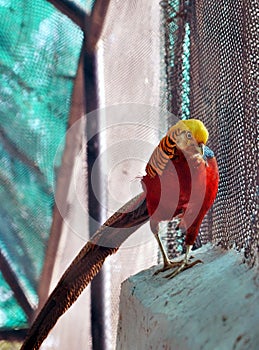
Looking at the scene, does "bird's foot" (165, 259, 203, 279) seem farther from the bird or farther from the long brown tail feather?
the long brown tail feather

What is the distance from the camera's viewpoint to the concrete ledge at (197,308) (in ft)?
1.78

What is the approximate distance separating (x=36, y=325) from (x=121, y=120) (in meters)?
0.59

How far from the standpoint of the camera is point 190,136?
0.74 m

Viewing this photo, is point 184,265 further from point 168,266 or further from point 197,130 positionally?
point 197,130

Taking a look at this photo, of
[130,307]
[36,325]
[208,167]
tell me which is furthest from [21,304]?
[208,167]

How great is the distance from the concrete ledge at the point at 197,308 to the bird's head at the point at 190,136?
168 mm

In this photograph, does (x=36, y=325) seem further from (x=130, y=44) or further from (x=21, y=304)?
(x=130, y=44)

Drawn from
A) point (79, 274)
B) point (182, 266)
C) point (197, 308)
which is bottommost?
point (79, 274)


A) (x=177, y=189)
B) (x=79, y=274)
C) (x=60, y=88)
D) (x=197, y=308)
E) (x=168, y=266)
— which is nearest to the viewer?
(x=197, y=308)

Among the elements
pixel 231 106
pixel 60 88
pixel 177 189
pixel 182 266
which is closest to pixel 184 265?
pixel 182 266

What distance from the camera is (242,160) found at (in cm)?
81

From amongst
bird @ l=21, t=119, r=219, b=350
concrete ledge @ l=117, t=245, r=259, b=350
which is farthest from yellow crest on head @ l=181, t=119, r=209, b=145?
concrete ledge @ l=117, t=245, r=259, b=350

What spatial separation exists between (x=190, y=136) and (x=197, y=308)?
0.24 metres

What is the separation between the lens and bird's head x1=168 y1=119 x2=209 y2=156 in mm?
742
